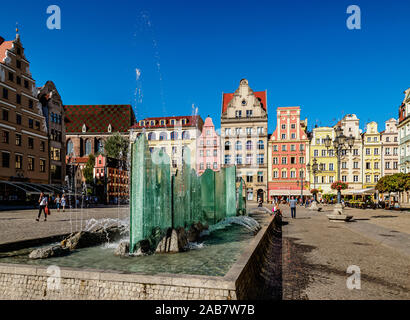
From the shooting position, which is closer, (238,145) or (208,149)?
(238,145)

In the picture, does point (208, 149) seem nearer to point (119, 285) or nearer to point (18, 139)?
point (18, 139)

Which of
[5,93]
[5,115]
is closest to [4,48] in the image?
[5,93]

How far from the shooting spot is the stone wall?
4105 millimetres

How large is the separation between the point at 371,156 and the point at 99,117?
6605 centimetres

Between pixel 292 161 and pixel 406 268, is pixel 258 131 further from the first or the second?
pixel 406 268

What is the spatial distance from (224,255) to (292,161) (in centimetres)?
4911

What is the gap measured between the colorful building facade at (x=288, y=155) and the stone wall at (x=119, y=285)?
50.8 metres

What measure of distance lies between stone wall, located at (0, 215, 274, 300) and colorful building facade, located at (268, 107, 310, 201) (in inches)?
2001

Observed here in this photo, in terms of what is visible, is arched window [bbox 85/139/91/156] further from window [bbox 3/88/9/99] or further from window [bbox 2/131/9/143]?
window [bbox 3/88/9/99]

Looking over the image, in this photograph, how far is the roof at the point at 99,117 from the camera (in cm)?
8138

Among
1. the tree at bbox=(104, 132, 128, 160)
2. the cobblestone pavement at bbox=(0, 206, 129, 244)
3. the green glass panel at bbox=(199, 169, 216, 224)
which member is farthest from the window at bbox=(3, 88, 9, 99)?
the tree at bbox=(104, 132, 128, 160)

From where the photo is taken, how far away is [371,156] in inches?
2082

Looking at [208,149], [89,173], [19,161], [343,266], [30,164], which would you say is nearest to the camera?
[343,266]
